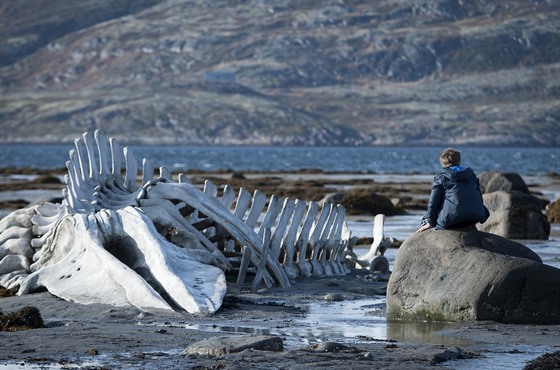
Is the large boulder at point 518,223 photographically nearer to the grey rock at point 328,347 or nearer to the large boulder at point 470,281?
the large boulder at point 470,281

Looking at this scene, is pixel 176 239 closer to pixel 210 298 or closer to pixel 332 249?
pixel 210 298

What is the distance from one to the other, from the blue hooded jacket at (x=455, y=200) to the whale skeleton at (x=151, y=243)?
216cm

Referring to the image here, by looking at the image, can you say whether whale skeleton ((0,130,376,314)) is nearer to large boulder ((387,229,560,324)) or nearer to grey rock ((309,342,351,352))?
large boulder ((387,229,560,324))

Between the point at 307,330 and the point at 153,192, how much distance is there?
3509 mm

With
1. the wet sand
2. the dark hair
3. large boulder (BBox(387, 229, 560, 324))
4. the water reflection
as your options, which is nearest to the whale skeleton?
the wet sand

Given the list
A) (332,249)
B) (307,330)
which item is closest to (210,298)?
(307,330)

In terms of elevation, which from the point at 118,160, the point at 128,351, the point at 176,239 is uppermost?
the point at 118,160

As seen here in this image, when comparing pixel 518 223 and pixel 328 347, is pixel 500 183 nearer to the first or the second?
pixel 518 223

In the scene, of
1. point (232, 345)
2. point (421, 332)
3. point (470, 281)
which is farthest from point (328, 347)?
point (470, 281)

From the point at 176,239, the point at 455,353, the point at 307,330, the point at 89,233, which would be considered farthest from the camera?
the point at 176,239

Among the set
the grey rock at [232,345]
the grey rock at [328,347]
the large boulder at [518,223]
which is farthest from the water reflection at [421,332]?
the large boulder at [518,223]

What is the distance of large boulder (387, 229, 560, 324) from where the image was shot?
11.6 meters

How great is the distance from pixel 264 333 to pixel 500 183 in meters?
32.7

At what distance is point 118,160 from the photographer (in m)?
15.2
